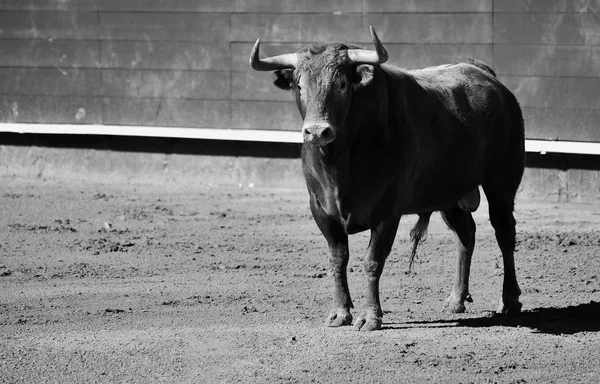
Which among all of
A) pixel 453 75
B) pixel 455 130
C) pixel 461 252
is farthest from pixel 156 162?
pixel 455 130

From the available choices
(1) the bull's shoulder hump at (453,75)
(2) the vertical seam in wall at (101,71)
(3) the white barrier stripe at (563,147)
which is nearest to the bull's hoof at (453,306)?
(1) the bull's shoulder hump at (453,75)

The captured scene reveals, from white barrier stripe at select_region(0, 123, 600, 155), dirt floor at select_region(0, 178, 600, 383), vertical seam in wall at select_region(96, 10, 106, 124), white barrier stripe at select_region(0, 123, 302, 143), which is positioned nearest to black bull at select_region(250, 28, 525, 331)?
dirt floor at select_region(0, 178, 600, 383)

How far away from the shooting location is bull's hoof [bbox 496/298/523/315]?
6.36m

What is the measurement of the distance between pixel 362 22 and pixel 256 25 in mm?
1067

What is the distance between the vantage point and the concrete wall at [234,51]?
32.8 ft

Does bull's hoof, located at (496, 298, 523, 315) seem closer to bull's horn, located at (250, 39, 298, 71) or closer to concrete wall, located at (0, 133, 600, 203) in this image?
bull's horn, located at (250, 39, 298, 71)

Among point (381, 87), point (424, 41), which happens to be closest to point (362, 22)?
point (424, 41)

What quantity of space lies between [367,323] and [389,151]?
89 cm

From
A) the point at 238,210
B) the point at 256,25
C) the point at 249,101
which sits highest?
the point at 256,25

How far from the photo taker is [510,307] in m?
6.38

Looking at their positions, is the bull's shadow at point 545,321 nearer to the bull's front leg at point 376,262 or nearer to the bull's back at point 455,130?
the bull's front leg at point 376,262

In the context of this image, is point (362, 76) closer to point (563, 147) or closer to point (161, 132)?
point (563, 147)

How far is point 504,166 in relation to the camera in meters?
6.77

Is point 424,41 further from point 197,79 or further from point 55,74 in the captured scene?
point 55,74
